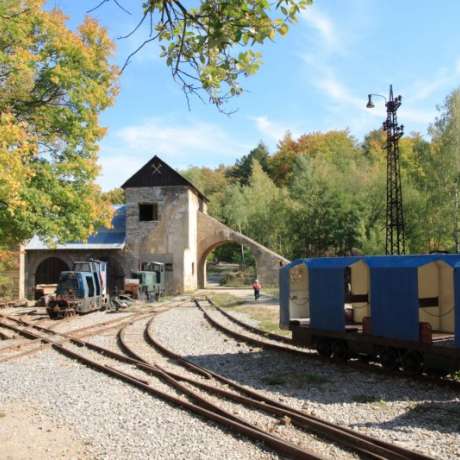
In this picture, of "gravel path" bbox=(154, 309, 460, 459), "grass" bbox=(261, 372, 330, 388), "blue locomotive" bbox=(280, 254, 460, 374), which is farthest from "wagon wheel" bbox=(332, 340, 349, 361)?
"grass" bbox=(261, 372, 330, 388)

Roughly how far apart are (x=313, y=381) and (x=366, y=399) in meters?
1.44

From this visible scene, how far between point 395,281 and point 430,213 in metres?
26.6

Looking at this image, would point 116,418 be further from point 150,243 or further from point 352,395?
point 150,243

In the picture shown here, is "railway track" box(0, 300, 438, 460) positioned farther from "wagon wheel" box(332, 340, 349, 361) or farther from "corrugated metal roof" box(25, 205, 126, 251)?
"corrugated metal roof" box(25, 205, 126, 251)

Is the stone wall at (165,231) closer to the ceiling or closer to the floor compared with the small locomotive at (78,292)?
closer to the ceiling

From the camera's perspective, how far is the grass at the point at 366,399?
7.75 m

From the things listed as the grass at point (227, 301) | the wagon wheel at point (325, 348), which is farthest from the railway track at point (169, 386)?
the grass at point (227, 301)

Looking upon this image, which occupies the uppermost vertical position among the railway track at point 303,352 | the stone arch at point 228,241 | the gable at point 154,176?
the gable at point 154,176

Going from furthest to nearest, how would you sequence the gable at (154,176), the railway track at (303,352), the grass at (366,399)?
the gable at (154,176) → the railway track at (303,352) → the grass at (366,399)

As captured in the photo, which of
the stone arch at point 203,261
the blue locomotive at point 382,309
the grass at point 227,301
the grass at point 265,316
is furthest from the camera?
the stone arch at point 203,261

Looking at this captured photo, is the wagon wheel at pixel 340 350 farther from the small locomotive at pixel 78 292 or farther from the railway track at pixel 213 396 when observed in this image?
the small locomotive at pixel 78 292

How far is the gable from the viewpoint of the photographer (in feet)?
119

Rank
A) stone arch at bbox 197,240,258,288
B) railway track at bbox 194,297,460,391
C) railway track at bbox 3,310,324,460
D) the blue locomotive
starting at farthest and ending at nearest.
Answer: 1. stone arch at bbox 197,240,258,288
2. the blue locomotive
3. railway track at bbox 194,297,460,391
4. railway track at bbox 3,310,324,460

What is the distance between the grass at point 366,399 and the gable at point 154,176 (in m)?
29.4
